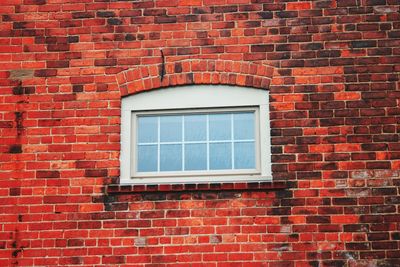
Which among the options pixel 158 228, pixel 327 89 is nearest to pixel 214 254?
pixel 158 228

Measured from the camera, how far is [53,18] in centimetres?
691

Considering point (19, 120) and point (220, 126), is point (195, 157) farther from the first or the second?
point (19, 120)

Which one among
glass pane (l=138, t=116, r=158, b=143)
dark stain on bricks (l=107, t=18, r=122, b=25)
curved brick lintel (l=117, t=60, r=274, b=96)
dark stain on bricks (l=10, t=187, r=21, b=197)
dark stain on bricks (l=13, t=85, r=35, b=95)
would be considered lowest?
dark stain on bricks (l=10, t=187, r=21, b=197)

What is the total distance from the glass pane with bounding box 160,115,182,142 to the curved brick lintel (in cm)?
38

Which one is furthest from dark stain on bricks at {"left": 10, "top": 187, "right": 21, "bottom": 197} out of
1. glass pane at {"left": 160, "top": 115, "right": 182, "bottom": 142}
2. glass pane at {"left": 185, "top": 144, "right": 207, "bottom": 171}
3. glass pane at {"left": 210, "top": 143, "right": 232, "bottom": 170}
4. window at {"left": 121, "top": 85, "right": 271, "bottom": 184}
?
glass pane at {"left": 210, "top": 143, "right": 232, "bottom": 170}

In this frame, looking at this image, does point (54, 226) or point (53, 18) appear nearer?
point (54, 226)

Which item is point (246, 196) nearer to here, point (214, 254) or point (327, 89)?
point (214, 254)

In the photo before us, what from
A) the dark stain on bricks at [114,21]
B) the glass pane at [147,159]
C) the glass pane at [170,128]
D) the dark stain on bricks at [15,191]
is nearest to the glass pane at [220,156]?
the glass pane at [170,128]

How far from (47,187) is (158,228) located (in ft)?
4.22

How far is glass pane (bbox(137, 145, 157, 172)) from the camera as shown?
6586 millimetres

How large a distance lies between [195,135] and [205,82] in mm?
590

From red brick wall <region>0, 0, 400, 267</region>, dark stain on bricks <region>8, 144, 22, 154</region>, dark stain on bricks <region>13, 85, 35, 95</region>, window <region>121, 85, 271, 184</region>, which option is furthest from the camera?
dark stain on bricks <region>13, 85, 35, 95</region>

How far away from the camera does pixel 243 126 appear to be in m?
6.62

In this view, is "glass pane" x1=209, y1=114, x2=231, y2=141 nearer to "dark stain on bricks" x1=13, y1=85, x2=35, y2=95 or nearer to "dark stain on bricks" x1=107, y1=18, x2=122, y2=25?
"dark stain on bricks" x1=107, y1=18, x2=122, y2=25
